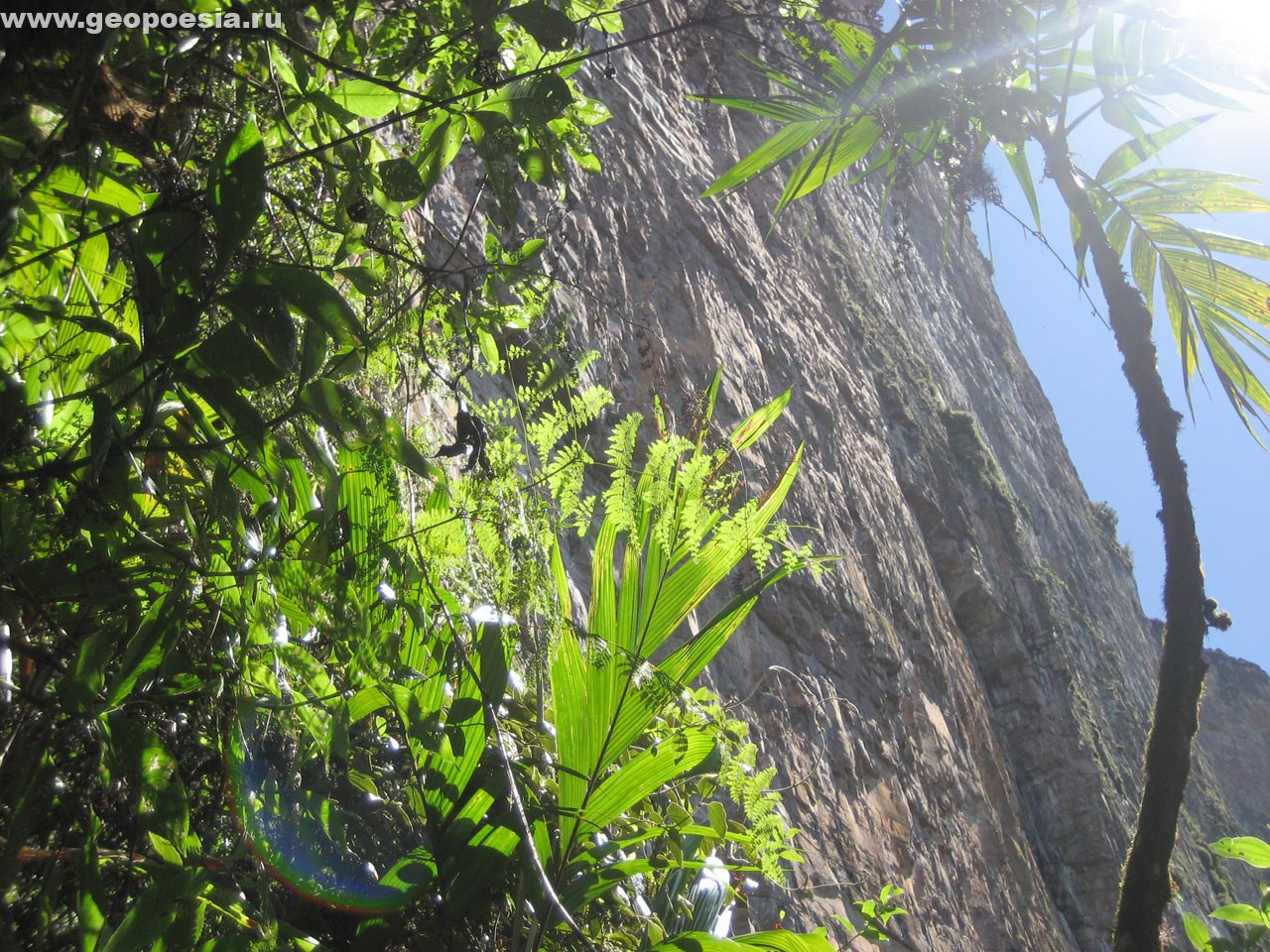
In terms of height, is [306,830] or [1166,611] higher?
[1166,611]

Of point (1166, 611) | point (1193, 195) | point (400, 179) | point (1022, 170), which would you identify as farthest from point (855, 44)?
point (400, 179)

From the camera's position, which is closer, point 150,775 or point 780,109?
point 150,775

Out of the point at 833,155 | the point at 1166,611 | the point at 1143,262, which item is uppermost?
the point at 833,155

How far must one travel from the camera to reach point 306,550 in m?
0.95

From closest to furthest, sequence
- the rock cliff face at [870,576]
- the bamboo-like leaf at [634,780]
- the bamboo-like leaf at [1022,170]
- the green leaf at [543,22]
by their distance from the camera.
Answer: the green leaf at [543,22]
the bamboo-like leaf at [634,780]
the bamboo-like leaf at [1022,170]
the rock cliff face at [870,576]

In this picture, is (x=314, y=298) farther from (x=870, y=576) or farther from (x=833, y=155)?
(x=870, y=576)

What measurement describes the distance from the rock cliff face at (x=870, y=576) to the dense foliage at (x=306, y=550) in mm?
418

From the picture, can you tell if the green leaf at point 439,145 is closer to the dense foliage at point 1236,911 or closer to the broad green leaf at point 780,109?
the broad green leaf at point 780,109

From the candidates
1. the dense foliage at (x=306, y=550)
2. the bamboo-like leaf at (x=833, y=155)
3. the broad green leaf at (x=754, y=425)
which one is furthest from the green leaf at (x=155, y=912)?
the bamboo-like leaf at (x=833, y=155)

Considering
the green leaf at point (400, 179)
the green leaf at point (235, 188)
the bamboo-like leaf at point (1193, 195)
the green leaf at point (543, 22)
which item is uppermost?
the bamboo-like leaf at point (1193, 195)

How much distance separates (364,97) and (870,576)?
3711 millimetres

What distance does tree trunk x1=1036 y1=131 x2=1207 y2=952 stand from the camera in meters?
1.53

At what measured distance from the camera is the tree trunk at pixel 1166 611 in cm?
153

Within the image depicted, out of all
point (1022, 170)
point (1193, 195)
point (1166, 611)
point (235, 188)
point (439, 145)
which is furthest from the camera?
point (1022, 170)
